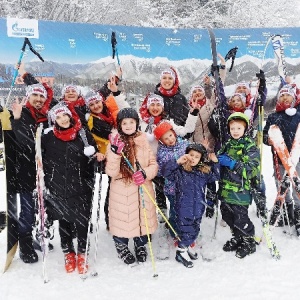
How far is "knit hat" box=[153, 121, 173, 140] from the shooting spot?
4.17 m

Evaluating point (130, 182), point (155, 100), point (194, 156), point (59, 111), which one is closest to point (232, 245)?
point (194, 156)

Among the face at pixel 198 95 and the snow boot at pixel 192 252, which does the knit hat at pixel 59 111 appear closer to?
the face at pixel 198 95

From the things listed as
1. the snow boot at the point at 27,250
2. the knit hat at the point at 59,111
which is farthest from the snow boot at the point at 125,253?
the knit hat at the point at 59,111

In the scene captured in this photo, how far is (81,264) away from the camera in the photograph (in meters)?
4.03

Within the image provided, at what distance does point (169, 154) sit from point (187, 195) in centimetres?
53

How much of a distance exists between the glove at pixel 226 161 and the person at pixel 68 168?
1.38 metres

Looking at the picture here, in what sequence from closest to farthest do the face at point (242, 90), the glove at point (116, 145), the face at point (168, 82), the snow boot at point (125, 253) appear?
1. the glove at point (116, 145)
2. the snow boot at point (125, 253)
3. the face at point (168, 82)
4. the face at point (242, 90)

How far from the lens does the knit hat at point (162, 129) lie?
417 centimetres

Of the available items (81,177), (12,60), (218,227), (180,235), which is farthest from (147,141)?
(12,60)

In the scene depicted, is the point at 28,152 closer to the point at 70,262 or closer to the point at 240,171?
the point at 70,262

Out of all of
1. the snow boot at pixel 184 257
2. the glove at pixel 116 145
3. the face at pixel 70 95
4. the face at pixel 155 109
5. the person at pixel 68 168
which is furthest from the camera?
the face at pixel 70 95

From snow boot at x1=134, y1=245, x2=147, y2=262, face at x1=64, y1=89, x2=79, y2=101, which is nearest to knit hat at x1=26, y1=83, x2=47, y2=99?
face at x1=64, y1=89, x2=79, y2=101

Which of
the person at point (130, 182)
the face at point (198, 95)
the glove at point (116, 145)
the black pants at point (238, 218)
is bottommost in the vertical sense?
the black pants at point (238, 218)

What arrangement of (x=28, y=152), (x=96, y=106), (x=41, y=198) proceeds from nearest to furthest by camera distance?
(x=41, y=198) < (x=28, y=152) < (x=96, y=106)
